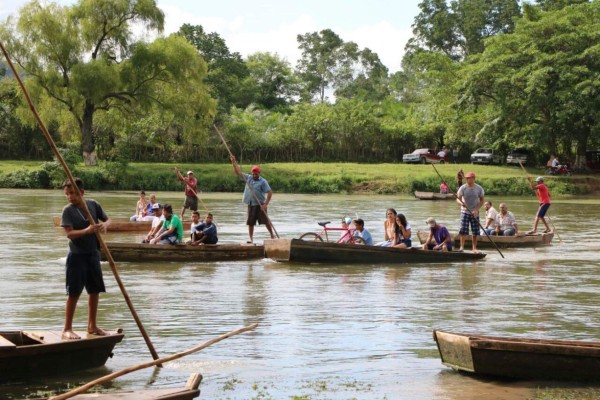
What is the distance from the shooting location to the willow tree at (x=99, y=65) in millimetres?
48094

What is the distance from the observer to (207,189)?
4794 centimetres

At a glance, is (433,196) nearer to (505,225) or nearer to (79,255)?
(505,225)

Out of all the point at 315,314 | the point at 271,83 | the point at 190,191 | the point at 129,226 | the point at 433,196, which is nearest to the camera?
the point at 315,314

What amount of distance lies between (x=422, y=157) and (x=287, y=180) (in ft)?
41.8

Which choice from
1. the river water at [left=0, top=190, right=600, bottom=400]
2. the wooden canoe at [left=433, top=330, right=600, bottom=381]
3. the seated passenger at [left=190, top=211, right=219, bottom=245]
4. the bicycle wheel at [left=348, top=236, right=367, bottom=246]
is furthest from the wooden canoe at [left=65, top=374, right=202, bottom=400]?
the bicycle wheel at [left=348, top=236, right=367, bottom=246]

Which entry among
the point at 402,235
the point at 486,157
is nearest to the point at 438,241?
the point at 402,235

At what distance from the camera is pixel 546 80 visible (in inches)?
1925

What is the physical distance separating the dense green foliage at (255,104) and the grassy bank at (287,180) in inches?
66.9

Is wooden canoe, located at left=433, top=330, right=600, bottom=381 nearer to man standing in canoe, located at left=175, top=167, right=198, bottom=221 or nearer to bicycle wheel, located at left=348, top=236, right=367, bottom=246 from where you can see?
bicycle wheel, located at left=348, top=236, right=367, bottom=246

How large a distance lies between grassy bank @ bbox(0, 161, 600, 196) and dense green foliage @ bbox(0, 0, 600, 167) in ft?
5.57

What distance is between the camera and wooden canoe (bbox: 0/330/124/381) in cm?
852

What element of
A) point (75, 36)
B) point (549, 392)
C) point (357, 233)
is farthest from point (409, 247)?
point (75, 36)

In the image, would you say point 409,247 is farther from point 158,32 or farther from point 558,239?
point 158,32

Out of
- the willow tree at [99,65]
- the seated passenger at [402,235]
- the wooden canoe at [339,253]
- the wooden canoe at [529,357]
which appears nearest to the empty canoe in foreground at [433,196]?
the willow tree at [99,65]
